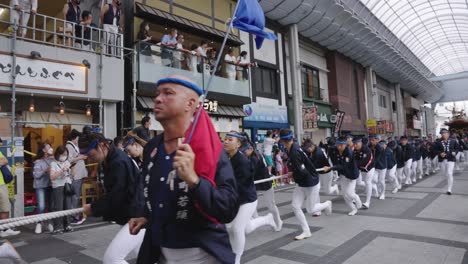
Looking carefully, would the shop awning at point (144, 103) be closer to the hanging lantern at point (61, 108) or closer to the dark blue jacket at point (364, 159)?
the hanging lantern at point (61, 108)

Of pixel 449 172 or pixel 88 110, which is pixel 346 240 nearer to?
pixel 449 172

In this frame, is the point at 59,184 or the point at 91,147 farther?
the point at 59,184

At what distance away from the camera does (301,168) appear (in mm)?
6273

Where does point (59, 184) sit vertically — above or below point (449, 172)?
above

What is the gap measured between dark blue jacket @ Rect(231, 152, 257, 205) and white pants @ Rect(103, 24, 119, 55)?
738cm

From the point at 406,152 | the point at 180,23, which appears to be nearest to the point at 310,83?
the point at 406,152

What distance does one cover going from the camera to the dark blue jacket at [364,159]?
361 inches

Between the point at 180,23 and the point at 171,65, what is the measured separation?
2357mm

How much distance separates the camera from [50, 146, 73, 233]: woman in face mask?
7.24 meters

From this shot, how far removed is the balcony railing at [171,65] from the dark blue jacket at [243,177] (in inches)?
319

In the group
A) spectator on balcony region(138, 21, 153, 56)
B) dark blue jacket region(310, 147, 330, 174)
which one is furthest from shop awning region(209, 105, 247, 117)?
dark blue jacket region(310, 147, 330, 174)

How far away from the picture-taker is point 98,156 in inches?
130

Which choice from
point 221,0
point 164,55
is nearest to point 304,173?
point 164,55

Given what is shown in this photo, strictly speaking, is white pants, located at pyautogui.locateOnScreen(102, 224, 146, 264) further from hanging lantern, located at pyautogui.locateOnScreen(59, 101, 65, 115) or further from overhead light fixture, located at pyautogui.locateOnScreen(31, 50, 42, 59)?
hanging lantern, located at pyautogui.locateOnScreen(59, 101, 65, 115)
